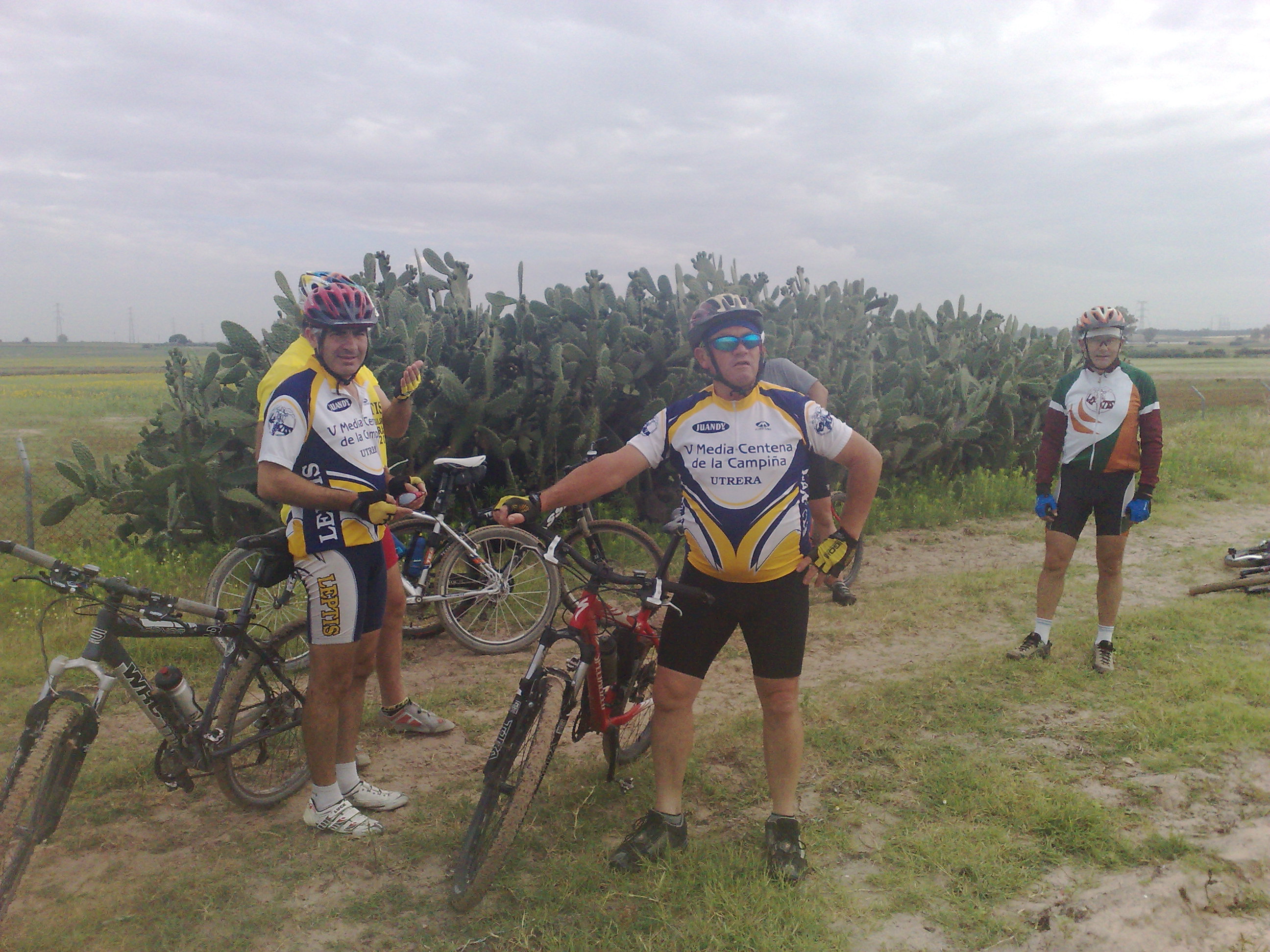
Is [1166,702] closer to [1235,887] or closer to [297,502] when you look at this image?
[1235,887]

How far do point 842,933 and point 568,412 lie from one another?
582 cm

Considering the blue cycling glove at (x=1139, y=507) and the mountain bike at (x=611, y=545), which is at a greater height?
the blue cycling glove at (x=1139, y=507)

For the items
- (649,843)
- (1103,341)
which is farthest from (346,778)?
(1103,341)

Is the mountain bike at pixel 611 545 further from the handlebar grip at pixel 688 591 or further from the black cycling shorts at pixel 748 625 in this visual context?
the handlebar grip at pixel 688 591

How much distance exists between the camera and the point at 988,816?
392 cm

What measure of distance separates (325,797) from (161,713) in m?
0.80

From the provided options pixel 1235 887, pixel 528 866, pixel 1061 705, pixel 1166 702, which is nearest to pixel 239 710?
pixel 528 866

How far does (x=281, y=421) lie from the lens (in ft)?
11.7

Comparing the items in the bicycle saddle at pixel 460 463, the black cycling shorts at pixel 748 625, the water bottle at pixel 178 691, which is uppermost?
the bicycle saddle at pixel 460 463

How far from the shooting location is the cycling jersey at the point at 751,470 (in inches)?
135

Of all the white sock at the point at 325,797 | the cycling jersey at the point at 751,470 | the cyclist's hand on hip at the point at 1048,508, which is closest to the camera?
the cycling jersey at the point at 751,470

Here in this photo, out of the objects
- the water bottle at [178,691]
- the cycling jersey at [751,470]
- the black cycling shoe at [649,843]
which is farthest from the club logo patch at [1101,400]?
the water bottle at [178,691]

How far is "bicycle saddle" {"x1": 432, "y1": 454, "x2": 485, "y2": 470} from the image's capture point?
614cm

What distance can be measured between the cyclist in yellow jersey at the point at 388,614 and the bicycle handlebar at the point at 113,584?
2.52ft
